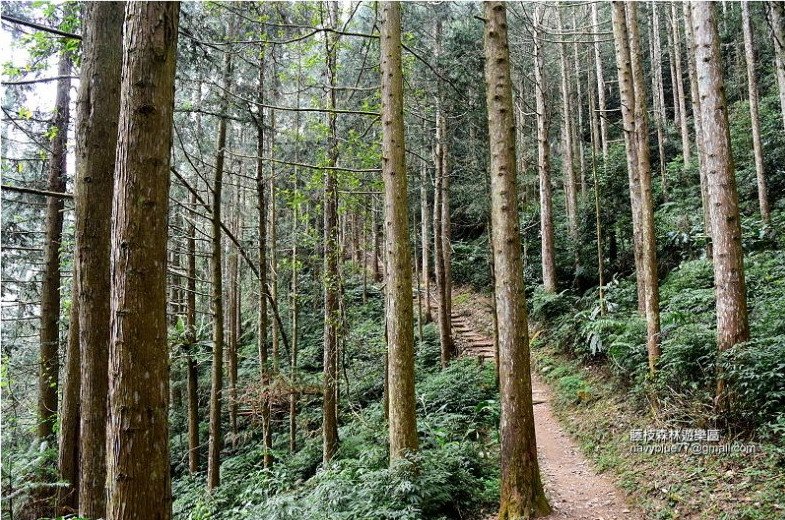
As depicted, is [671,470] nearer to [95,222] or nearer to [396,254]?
[396,254]

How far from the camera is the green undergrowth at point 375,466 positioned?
5410 mm

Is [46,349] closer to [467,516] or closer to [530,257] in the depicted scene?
[467,516]

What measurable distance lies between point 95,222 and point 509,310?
4454 mm

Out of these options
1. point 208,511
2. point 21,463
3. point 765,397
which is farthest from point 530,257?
point 21,463

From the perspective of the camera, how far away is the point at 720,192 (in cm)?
651

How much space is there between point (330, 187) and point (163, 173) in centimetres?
603

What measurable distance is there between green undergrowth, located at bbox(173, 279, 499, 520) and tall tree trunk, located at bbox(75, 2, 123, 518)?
80.1 inches

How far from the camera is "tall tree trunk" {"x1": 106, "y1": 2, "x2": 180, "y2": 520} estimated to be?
2504 millimetres

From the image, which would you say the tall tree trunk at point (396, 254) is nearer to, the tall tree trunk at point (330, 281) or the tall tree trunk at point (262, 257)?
the tall tree trunk at point (330, 281)

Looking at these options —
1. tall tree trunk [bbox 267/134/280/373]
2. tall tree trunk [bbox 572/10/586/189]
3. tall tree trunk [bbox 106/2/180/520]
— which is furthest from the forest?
tall tree trunk [bbox 572/10/586/189]

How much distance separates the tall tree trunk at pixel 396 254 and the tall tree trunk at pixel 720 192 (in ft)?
13.5

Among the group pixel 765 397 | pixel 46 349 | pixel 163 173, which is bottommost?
pixel 765 397

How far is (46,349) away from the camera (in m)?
9.62

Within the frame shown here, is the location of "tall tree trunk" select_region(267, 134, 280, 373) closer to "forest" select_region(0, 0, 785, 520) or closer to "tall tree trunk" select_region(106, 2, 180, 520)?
"forest" select_region(0, 0, 785, 520)
